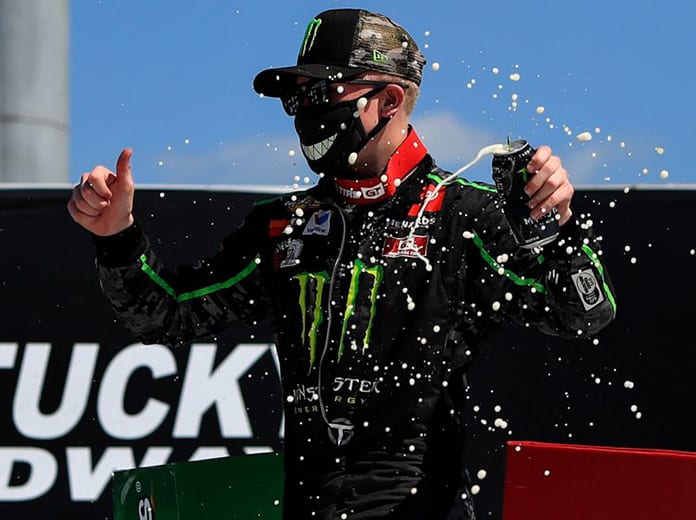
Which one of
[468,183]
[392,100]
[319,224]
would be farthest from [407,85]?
[319,224]

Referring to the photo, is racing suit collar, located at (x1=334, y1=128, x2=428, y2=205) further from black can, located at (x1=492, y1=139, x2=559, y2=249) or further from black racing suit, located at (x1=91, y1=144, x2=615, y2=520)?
black can, located at (x1=492, y1=139, x2=559, y2=249)

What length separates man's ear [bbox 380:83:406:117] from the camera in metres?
3.36

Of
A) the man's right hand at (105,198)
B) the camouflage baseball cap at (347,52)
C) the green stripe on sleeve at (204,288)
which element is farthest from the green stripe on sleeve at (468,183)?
the man's right hand at (105,198)

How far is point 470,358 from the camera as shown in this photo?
3207mm

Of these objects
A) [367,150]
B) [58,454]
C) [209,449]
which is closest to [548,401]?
[209,449]

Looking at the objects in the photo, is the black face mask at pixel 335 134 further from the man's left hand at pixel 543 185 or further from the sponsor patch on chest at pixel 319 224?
the man's left hand at pixel 543 185

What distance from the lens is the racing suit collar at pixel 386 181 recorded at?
10.8 ft

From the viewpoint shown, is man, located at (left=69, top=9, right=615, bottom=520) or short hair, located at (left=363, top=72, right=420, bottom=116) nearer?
man, located at (left=69, top=9, right=615, bottom=520)

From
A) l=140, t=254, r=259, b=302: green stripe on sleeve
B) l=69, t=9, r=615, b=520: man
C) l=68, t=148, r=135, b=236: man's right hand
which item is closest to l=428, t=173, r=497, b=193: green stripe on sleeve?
l=69, t=9, r=615, b=520: man

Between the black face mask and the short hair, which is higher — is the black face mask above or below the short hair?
below

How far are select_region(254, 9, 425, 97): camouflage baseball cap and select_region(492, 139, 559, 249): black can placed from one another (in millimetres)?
578

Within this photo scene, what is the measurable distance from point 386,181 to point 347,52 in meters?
0.36

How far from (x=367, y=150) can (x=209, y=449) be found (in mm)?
2624

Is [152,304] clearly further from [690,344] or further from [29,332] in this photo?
[690,344]
